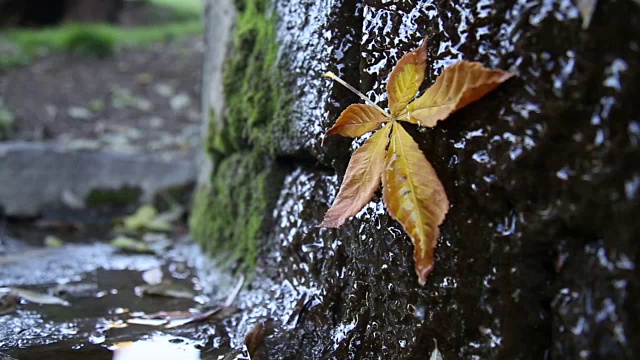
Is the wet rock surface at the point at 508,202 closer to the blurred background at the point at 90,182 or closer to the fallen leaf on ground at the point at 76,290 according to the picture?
the blurred background at the point at 90,182

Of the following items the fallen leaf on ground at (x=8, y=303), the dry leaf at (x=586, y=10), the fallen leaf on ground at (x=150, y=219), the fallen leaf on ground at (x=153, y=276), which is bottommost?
the fallen leaf on ground at (x=8, y=303)

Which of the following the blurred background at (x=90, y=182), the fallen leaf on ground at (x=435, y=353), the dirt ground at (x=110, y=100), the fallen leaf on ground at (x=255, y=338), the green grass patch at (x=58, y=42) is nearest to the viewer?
the fallen leaf on ground at (x=435, y=353)

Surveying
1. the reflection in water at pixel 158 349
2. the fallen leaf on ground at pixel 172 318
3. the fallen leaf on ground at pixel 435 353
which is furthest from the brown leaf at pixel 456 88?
the fallen leaf on ground at pixel 172 318

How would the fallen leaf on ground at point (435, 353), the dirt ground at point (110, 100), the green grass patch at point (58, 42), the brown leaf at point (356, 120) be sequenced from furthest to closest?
the green grass patch at point (58, 42) < the dirt ground at point (110, 100) < the brown leaf at point (356, 120) < the fallen leaf on ground at point (435, 353)

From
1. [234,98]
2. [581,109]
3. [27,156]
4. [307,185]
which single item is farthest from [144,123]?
[581,109]

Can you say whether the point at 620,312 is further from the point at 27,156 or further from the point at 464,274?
the point at 27,156

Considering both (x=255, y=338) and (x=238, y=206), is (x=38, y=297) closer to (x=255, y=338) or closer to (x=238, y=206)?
(x=238, y=206)

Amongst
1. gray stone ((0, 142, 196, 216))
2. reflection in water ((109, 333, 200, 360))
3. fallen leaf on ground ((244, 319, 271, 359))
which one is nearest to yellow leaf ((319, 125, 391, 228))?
fallen leaf on ground ((244, 319, 271, 359))
